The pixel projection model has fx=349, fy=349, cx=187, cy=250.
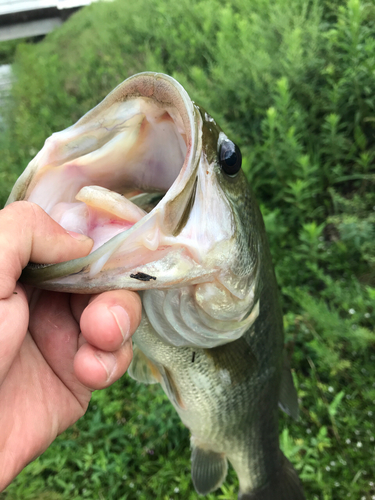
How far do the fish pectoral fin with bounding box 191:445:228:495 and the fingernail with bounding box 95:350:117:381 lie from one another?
0.82 meters

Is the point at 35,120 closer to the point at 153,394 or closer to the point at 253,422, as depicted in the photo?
the point at 153,394

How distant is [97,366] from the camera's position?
0.72m

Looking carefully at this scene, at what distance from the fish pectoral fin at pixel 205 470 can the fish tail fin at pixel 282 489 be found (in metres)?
0.17

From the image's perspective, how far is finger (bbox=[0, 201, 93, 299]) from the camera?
0.67 metres

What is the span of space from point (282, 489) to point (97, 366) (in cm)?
113

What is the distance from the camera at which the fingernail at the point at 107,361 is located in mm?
732

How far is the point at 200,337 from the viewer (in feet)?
2.97

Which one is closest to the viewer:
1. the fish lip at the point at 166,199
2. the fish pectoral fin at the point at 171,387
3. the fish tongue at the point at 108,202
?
the fish lip at the point at 166,199

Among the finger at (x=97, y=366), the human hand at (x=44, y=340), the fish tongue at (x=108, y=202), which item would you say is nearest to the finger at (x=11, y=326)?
the human hand at (x=44, y=340)

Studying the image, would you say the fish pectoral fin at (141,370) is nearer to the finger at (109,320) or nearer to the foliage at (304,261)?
the finger at (109,320)

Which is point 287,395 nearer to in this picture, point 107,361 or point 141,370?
point 141,370

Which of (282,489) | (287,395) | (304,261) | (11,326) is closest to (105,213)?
(11,326)

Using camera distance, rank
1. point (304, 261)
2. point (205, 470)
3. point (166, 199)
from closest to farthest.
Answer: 1. point (166, 199)
2. point (205, 470)
3. point (304, 261)

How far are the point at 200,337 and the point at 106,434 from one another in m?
1.37
